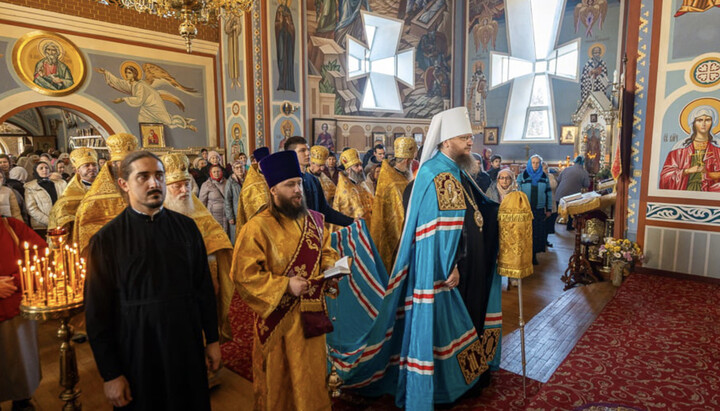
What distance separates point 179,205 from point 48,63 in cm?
849

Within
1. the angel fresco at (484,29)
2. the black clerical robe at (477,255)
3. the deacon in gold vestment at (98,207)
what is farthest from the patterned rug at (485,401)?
the angel fresco at (484,29)

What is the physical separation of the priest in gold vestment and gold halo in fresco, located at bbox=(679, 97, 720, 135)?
18.8 ft

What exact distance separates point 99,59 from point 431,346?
10444 mm

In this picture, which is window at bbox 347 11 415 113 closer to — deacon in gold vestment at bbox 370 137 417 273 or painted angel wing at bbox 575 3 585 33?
painted angel wing at bbox 575 3 585 33

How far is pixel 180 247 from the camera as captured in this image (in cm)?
190

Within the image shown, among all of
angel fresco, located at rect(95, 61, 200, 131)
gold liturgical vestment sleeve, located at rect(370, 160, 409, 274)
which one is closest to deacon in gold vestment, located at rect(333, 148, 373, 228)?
gold liturgical vestment sleeve, located at rect(370, 160, 409, 274)

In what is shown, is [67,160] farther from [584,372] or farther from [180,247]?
[584,372]

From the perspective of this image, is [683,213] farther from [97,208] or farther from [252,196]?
[97,208]

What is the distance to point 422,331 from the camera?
2656 mm

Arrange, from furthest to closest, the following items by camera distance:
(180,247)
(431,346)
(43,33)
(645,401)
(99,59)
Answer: (99,59) < (43,33) < (645,401) < (431,346) < (180,247)

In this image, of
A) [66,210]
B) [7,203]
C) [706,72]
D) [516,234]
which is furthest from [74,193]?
[706,72]

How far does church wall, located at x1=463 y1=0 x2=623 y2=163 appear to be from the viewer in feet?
44.0

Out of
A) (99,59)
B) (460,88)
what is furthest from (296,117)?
(460,88)

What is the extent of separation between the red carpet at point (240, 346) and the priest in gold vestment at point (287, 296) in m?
1.25
